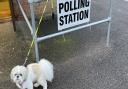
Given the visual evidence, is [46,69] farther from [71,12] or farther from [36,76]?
[71,12]

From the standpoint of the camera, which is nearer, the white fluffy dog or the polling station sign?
the white fluffy dog

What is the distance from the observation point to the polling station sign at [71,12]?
2.82 metres

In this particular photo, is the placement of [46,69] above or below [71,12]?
below

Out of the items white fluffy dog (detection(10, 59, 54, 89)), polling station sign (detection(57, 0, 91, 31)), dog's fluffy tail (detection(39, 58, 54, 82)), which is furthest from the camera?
polling station sign (detection(57, 0, 91, 31))

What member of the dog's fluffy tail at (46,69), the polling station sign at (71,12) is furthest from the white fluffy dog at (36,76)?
the polling station sign at (71,12)

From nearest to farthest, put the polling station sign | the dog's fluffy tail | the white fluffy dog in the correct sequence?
the white fluffy dog < the dog's fluffy tail < the polling station sign

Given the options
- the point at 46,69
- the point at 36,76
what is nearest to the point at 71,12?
the point at 46,69

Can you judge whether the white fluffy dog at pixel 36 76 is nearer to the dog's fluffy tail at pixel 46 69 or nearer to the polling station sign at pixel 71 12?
the dog's fluffy tail at pixel 46 69

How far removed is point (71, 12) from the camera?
2.92 meters

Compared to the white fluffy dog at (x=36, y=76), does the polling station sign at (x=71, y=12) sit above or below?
above

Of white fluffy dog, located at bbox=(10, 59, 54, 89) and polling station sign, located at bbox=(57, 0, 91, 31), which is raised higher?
polling station sign, located at bbox=(57, 0, 91, 31)


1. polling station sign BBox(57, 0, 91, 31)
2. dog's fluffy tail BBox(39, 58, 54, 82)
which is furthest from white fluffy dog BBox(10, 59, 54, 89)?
polling station sign BBox(57, 0, 91, 31)

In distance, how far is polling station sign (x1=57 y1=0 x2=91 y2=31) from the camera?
282 cm

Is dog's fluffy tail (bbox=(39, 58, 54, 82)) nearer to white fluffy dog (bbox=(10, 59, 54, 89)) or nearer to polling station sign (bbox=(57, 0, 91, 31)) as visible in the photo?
white fluffy dog (bbox=(10, 59, 54, 89))
